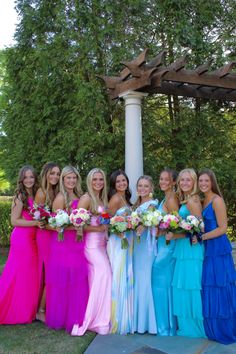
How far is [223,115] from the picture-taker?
394 inches

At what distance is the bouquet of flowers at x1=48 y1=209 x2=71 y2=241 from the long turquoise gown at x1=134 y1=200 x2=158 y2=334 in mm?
876

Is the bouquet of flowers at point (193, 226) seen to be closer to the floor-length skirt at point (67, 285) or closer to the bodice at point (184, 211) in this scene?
the bodice at point (184, 211)

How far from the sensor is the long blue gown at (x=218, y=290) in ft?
13.8

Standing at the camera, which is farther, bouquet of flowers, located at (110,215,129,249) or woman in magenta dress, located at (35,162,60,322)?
woman in magenta dress, located at (35,162,60,322)

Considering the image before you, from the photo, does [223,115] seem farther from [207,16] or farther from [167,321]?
[167,321]

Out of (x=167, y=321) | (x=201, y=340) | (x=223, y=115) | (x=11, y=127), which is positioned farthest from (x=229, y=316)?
(x=11, y=127)

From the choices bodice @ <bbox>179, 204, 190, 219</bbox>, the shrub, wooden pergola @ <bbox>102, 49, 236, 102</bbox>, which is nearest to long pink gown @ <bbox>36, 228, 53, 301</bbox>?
bodice @ <bbox>179, 204, 190, 219</bbox>

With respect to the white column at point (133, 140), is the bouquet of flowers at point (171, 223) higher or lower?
lower

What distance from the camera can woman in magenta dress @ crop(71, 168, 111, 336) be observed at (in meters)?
4.50

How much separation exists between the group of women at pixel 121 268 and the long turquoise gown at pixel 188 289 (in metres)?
0.01

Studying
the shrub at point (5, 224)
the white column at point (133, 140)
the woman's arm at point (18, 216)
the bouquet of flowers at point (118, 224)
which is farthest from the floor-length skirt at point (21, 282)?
the shrub at point (5, 224)

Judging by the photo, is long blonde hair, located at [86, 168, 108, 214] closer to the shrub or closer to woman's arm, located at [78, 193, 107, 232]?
woman's arm, located at [78, 193, 107, 232]

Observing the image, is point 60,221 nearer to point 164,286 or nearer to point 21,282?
point 21,282

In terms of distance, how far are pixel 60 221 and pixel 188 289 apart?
164 cm
